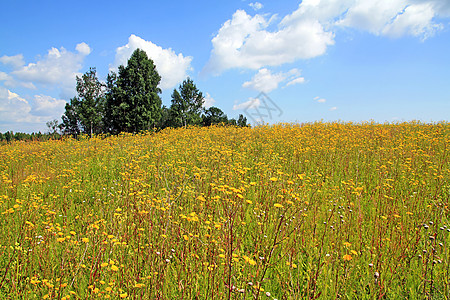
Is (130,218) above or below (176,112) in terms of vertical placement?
below

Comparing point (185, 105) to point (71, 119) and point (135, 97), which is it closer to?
point (135, 97)

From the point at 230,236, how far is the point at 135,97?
29451mm

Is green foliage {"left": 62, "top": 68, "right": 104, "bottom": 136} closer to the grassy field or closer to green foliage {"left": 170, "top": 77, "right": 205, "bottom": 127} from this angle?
green foliage {"left": 170, "top": 77, "right": 205, "bottom": 127}

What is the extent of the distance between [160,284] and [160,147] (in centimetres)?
585

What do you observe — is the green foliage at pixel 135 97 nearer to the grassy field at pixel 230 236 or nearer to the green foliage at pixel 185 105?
the green foliage at pixel 185 105

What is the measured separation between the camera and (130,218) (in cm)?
281

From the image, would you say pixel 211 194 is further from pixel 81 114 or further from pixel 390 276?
pixel 81 114

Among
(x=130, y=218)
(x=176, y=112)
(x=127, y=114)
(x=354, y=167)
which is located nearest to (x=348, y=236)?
(x=130, y=218)

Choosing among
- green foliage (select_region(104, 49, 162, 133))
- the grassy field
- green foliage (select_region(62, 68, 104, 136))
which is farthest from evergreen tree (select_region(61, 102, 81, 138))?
the grassy field

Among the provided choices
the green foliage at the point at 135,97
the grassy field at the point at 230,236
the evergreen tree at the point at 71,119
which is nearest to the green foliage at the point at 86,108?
the evergreen tree at the point at 71,119

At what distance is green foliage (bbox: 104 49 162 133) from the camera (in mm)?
28406

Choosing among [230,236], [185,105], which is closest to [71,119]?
[185,105]

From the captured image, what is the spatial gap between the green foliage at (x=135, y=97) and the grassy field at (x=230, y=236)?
931 inches

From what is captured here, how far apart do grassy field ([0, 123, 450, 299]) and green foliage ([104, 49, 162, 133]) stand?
23.7 m
